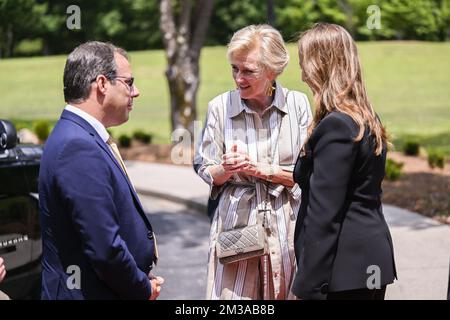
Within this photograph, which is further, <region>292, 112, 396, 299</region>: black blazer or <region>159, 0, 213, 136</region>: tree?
<region>159, 0, 213, 136</region>: tree

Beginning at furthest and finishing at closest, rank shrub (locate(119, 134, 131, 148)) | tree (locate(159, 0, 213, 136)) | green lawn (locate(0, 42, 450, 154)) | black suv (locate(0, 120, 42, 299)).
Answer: green lawn (locate(0, 42, 450, 154)), shrub (locate(119, 134, 131, 148)), tree (locate(159, 0, 213, 136)), black suv (locate(0, 120, 42, 299))

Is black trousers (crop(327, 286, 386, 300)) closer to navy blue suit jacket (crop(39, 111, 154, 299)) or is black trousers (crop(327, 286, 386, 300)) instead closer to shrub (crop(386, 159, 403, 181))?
navy blue suit jacket (crop(39, 111, 154, 299))

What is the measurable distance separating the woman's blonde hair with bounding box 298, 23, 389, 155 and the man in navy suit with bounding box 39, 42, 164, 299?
0.78 meters

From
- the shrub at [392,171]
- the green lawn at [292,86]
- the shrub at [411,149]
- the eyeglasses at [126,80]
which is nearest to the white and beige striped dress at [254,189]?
the eyeglasses at [126,80]

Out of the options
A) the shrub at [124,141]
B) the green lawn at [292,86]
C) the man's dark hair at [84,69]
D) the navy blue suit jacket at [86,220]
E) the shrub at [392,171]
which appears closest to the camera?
the navy blue suit jacket at [86,220]

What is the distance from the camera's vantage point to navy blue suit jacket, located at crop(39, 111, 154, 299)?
2.86 metres

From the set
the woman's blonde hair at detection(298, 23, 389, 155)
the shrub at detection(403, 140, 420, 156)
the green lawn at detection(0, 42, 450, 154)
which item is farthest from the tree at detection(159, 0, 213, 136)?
the woman's blonde hair at detection(298, 23, 389, 155)

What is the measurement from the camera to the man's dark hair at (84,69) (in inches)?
120

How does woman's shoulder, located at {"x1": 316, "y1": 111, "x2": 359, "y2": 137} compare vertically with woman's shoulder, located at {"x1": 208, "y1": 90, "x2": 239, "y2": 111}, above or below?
above

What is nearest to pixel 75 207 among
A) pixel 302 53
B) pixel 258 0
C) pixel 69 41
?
pixel 302 53

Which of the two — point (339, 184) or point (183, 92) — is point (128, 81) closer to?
point (339, 184)

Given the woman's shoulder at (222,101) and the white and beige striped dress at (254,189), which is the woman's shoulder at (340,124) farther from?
the woman's shoulder at (222,101)

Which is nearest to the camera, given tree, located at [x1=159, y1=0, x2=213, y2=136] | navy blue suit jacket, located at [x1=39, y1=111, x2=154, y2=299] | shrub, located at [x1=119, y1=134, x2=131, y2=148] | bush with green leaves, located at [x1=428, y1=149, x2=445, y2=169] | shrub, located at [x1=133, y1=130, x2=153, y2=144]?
navy blue suit jacket, located at [x1=39, y1=111, x2=154, y2=299]

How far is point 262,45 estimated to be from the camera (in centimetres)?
390
